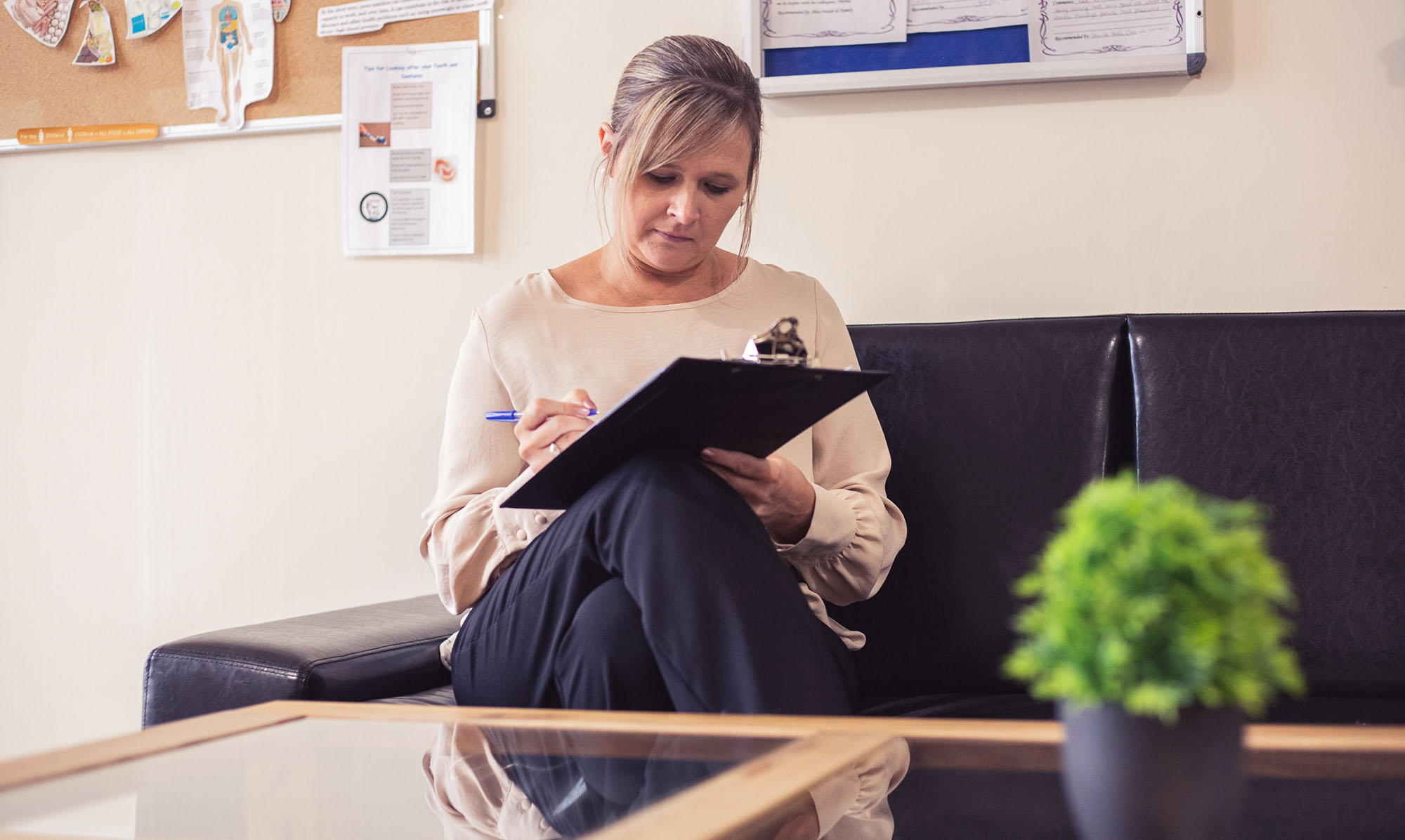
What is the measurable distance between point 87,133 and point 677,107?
3.68 feet

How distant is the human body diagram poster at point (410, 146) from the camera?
5.34 feet

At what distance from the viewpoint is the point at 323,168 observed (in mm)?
1691

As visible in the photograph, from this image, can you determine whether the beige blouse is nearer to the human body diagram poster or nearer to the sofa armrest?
the sofa armrest

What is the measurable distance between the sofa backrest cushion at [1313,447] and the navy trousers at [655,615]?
56cm

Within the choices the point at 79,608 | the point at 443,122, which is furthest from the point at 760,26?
the point at 79,608

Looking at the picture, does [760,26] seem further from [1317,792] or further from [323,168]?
[1317,792]

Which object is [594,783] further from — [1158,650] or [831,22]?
[831,22]

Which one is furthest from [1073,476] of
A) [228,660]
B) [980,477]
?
Result: [228,660]

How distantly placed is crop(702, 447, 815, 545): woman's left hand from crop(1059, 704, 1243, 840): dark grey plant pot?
0.62 m

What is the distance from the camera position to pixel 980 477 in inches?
49.7

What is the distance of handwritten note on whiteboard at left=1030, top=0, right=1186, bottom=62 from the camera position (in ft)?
4.65

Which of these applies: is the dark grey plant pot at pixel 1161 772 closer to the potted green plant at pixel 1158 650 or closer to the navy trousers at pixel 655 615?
the potted green plant at pixel 1158 650

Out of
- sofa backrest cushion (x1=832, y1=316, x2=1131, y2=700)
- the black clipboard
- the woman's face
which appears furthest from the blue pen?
sofa backrest cushion (x1=832, y1=316, x2=1131, y2=700)

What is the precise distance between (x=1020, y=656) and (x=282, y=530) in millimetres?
1520
